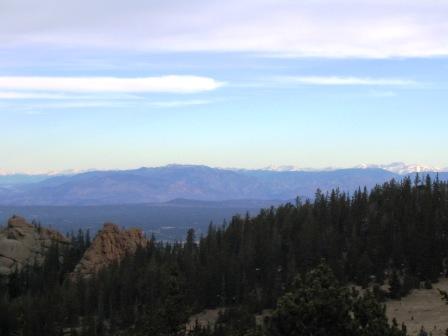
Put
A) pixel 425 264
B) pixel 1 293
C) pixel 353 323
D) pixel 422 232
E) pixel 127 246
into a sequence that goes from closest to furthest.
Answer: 1. pixel 353 323
2. pixel 425 264
3. pixel 422 232
4. pixel 1 293
5. pixel 127 246

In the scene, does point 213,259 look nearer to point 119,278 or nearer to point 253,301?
point 119,278

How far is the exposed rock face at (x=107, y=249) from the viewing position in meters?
175

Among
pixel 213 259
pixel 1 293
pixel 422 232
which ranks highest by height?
pixel 422 232

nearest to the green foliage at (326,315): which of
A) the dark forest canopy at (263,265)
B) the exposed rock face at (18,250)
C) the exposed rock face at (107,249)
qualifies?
the dark forest canopy at (263,265)

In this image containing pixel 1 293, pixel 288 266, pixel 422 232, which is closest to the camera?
pixel 422 232

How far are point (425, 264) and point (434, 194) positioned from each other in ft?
130

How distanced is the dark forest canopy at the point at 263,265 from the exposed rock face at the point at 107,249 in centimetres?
934

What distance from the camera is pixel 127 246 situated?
19162 cm

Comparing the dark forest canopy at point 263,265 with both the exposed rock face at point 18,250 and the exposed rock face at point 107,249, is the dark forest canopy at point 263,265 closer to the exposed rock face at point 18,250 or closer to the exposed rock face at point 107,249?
the exposed rock face at point 107,249

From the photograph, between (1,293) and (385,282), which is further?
(1,293)

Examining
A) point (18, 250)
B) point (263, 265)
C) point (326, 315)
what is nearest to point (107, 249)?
point (18, 250)

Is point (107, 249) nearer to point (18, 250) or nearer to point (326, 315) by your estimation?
point (18, 250)

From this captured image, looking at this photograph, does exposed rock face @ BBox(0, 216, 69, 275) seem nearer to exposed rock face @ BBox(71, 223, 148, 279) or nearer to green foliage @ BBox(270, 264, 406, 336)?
exposed rock face @ BBox(71, 223, 148, 279)

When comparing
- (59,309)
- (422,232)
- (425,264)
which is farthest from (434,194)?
(59,309)
